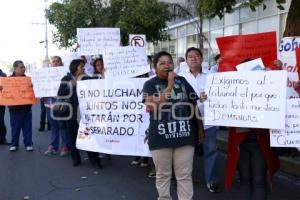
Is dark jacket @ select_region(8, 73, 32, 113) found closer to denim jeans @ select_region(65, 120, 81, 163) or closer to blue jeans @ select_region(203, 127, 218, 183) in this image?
denim jeans @ select_region(65, 120, 81, 163)

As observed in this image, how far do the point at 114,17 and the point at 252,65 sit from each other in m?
14.7

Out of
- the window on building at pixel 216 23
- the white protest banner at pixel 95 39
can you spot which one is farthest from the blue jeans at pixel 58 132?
the window on building at pixel 216 23

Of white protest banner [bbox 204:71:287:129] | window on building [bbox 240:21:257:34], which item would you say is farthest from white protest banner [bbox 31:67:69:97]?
window on building [bbox 240:21:257:34]

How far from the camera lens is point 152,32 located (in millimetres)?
18547

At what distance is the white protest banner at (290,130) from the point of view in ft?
14.9

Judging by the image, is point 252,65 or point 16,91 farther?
point 16,91

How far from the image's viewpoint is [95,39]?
948 centimetres

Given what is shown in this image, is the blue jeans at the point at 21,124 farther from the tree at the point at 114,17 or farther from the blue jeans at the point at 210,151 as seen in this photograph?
the tree at the point at 114,17

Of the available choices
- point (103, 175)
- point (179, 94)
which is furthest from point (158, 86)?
point (103, 175)

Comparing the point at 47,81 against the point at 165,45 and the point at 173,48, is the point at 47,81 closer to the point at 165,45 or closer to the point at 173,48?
the point at 173,48

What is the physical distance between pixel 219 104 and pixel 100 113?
264cm

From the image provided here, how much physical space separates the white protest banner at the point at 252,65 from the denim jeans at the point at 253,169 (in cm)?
75

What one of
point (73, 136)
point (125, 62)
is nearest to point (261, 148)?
point (125, 62)

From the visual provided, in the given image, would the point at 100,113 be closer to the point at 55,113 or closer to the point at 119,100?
the point at 119,100
